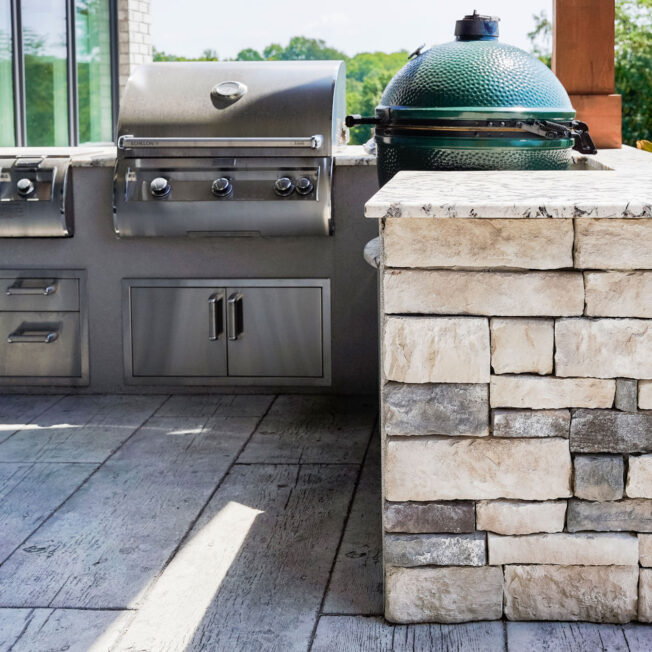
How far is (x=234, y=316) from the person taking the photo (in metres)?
4.14

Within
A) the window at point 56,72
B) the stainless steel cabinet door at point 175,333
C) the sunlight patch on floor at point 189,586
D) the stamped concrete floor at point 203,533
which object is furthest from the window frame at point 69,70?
the sunlight patch on floor at point 189,586

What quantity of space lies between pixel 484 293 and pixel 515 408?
0.77 feet

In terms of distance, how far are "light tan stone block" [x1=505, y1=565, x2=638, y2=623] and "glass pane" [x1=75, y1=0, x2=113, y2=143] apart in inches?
284

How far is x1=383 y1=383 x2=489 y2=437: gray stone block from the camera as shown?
209cm

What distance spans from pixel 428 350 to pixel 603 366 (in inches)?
13.4

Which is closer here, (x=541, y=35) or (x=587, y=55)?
(x=587, y=55)

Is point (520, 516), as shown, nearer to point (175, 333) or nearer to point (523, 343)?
point (523, 343)

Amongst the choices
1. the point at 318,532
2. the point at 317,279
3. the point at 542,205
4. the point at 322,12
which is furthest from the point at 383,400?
the point at 322,12

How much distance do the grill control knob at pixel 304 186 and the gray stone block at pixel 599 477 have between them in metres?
2.09

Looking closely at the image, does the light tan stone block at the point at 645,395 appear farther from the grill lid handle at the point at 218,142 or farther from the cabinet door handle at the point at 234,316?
the cabinet door handle at the point at 234,316

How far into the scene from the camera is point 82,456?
3.48 metres

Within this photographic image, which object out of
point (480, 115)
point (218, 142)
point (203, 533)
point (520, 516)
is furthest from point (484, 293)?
point (218, 142)

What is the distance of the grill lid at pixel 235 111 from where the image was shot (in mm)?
3994

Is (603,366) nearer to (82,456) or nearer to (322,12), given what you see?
(82,456)
